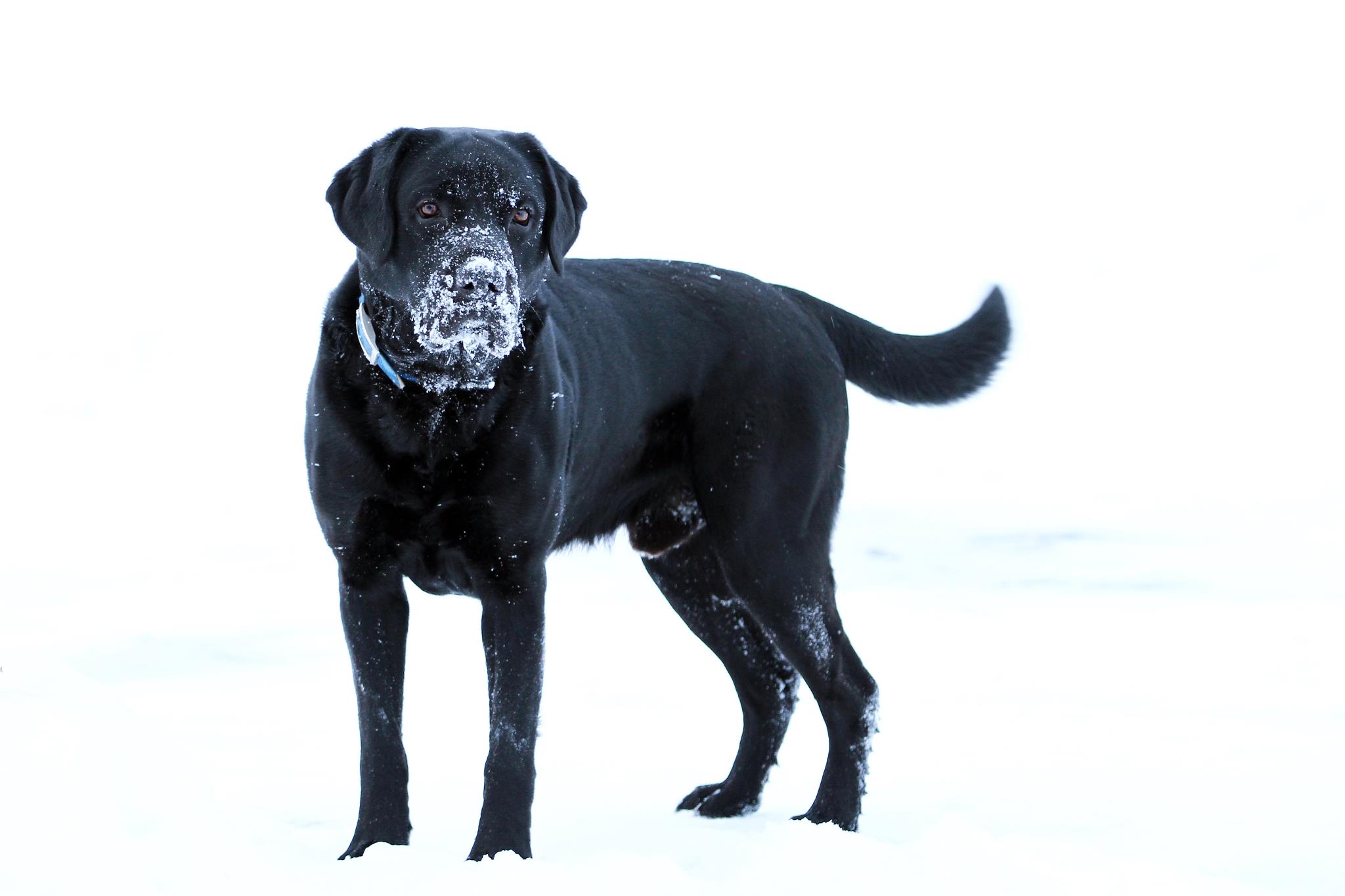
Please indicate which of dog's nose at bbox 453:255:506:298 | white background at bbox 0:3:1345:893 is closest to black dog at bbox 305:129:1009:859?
dog's nose at bbox 453:255:506:298

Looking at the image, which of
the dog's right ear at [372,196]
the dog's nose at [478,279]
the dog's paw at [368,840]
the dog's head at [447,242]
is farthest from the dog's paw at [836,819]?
the dog's right ear at [372,196]

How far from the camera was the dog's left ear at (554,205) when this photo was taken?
3309 millimetres

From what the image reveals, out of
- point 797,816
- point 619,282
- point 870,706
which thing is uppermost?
point 619,282

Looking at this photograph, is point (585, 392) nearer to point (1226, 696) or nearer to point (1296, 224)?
point (1226, 696)

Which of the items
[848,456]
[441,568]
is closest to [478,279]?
[441,568]

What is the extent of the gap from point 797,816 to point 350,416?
1565 millimetres

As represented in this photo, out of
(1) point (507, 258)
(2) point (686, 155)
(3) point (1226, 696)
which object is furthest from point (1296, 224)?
(1) point (507, 258)

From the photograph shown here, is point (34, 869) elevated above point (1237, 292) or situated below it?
below

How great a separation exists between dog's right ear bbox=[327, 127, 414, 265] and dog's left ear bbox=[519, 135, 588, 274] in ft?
0.96

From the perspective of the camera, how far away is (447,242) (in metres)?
2.98

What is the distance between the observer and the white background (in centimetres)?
319

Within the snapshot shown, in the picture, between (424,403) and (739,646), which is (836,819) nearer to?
(739,646)

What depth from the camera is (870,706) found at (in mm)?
3773

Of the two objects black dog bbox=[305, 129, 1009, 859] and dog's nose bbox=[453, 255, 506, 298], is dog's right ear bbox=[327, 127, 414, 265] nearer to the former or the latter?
black dog bbox=[305, 129, 1009, 859]
